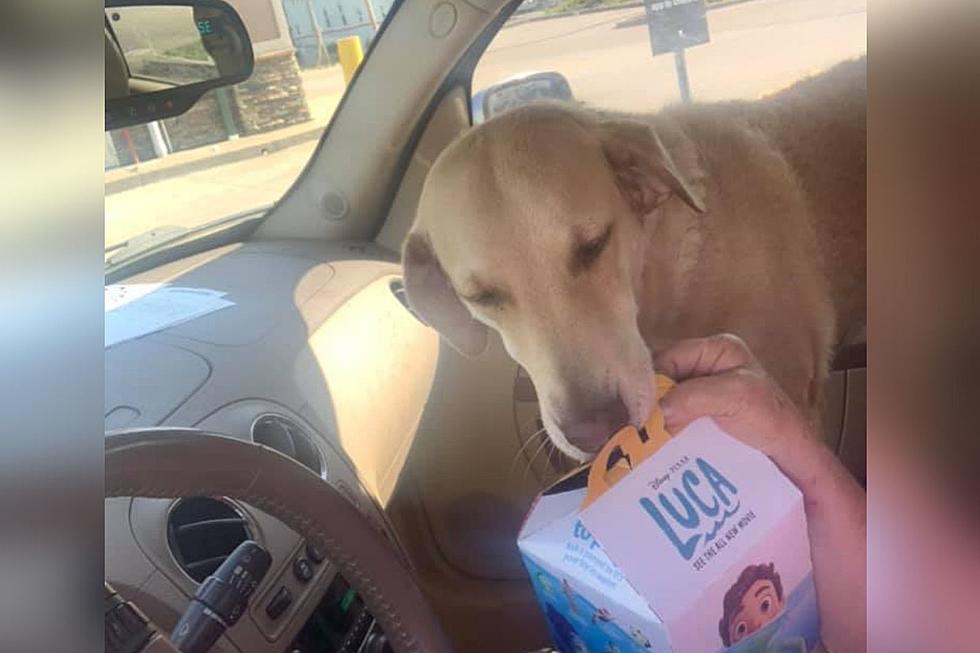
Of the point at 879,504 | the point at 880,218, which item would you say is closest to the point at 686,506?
the point at 879,504

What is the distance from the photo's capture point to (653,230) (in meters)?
0.77

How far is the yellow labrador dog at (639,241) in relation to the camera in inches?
29.1

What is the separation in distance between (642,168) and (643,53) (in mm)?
112

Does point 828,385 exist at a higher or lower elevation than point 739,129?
lower

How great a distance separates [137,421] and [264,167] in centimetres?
24

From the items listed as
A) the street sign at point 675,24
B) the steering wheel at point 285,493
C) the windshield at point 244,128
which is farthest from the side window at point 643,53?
the steering wheel at point 285,493

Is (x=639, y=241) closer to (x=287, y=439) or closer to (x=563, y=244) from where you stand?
(x=563, y=244)

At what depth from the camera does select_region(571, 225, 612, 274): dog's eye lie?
74 centimetres

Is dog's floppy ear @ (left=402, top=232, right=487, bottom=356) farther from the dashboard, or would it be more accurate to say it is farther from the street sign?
the street sign

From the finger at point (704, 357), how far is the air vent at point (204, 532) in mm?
360

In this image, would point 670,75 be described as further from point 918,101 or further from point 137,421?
point 137,421

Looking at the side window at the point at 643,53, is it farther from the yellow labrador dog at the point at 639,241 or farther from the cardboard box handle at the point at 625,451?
the cardboard box handle at the point at 625,451

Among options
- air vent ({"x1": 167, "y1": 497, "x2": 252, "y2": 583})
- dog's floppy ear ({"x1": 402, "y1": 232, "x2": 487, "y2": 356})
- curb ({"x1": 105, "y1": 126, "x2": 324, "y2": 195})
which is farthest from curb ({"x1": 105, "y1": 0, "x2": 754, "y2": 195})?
air vent ({"x1": 167, "y1": 497, "x2": 252, "y2": 583})

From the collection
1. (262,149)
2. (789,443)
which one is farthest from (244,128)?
(789,443)
